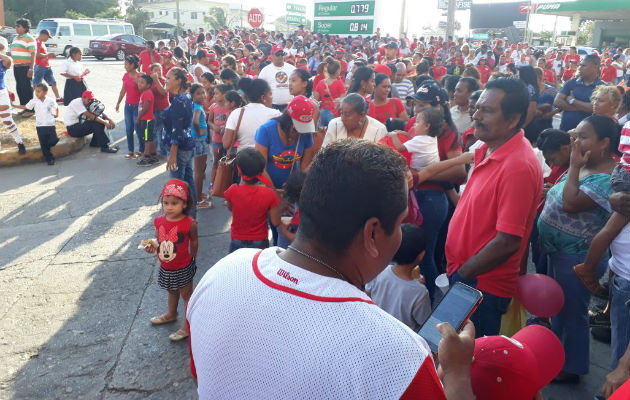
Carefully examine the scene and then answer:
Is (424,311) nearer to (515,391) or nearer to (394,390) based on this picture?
(515,391)

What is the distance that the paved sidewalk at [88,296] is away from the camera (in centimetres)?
324

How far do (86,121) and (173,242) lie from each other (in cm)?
662

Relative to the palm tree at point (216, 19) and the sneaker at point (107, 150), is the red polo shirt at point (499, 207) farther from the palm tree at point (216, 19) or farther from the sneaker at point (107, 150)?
the palm tree at point (216, 19)

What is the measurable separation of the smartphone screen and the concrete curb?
875cm

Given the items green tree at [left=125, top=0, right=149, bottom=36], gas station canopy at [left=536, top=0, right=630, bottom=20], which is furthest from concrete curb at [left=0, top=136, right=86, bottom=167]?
green tree at [left=125, top=0, right=149, bottom=36]

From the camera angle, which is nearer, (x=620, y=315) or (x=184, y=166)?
(x=620, y=315)

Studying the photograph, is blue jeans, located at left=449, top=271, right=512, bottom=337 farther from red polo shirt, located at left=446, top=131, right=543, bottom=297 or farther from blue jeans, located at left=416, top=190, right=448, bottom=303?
blue jeans, located at left=416, top=190, right=448, bottom=303

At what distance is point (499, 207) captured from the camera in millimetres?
2383

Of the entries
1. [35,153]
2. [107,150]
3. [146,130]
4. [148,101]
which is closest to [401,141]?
[148,101]

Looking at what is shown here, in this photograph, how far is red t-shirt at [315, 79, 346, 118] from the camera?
7363 millimetres

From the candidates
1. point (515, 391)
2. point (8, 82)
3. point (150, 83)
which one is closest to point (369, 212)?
point (515, 391)

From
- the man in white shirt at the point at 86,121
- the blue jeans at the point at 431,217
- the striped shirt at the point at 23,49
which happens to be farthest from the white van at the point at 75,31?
the blue jeans at the point at 431,217

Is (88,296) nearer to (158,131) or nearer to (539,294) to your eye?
(539,294)

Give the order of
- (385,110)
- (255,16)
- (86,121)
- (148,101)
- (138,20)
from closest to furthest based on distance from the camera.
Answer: (385,110) < (148,101) < (86,121) < (255,16) < (138,20)
